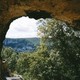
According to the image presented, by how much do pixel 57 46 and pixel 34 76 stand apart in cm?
473

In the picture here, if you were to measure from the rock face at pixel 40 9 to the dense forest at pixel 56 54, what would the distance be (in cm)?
1823

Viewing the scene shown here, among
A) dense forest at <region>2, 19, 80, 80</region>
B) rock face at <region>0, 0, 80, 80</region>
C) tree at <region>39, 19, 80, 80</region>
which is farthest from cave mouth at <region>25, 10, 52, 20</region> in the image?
tree at <region>39, 19, 80, 80</region>

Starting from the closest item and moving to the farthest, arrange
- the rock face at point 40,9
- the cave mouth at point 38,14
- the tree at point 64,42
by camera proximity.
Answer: the rock face at point 40,9, the cave mouth at point 38,14, the tree at point 64,42

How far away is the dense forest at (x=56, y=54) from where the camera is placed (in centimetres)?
3659

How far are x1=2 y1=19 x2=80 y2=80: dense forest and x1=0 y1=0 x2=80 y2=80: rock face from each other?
18.2 meters

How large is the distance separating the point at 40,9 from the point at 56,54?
66.4ft

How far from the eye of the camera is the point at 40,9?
17.4 metres

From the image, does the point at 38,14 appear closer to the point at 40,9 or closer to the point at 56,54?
the point at 40,9

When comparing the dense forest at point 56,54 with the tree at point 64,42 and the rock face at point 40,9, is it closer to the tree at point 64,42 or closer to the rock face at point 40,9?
the tree at point 64,42

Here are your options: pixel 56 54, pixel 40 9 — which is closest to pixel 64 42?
pixel 56 54

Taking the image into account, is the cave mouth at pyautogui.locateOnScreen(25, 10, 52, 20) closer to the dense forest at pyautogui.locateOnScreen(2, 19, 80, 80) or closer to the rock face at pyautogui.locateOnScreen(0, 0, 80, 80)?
the rock face at pyautogui.locateOnScreen(0, 0, 80, 80)

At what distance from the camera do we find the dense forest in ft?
120

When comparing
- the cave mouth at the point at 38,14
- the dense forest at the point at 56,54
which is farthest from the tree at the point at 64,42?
the cave mouth at the point at 38,14

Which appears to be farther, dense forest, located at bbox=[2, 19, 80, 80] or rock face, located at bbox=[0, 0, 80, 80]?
dense forest, located at bbox=[2, 19, 80, 80]
